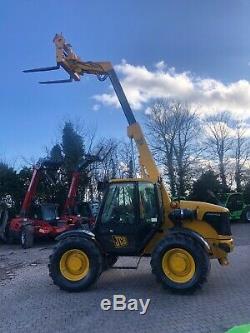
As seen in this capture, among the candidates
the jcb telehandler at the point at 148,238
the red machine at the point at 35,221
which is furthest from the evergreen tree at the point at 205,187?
the jcb telehandler at the point at 148,238

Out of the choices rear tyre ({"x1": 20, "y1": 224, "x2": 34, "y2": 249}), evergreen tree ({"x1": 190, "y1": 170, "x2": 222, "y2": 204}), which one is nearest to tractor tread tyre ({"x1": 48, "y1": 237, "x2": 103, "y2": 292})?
rear tyre ({"x1": 20, "y1": 224, "x2": 34, "y2": 249})

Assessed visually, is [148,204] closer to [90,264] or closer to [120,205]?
[120,205]

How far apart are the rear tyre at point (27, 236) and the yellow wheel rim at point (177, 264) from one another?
9.24 metres

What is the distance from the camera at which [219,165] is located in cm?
4281

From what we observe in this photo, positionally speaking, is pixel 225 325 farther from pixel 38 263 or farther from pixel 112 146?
pixel 112 146

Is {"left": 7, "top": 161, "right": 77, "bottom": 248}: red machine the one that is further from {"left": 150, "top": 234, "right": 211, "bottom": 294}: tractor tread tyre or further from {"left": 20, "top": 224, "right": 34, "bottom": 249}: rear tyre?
{"left": 150, "top": 234, "right": 211, "bottom": 294}: tractor tread tyre

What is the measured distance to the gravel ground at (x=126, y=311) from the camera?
6.61 metres

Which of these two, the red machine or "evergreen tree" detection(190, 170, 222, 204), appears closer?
the red machine

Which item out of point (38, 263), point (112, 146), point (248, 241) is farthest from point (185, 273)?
point (112, 146)

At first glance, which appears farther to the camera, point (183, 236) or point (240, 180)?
point (240, 180)

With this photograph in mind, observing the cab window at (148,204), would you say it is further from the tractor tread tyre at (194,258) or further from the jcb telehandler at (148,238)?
the tractor tread tyre at (194,258)

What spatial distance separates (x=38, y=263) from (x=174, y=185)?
24.3 meters

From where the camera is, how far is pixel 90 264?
866 centimetres

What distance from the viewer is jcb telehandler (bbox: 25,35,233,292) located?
27.4ft
